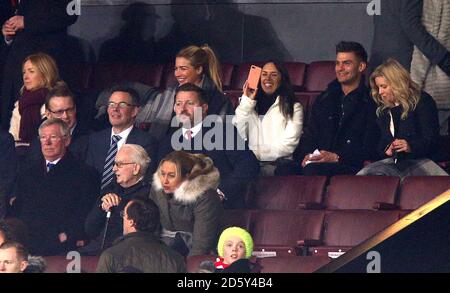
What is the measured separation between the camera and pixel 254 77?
251 inches

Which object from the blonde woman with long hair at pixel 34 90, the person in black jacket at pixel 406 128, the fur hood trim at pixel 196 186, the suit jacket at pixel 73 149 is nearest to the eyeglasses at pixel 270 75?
the person in black jacket at pixel 406 128

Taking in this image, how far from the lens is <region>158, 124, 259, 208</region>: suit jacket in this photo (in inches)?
240

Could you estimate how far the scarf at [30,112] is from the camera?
6.64m

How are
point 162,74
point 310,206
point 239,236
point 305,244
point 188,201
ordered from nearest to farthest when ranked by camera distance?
point 239,236 → point 305,244 → point 188,201 → point 310,206 → point 162,74

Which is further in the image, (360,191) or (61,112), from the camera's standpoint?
(61,112)

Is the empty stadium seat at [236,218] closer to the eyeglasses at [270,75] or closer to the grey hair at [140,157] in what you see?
the grey hair at [140,157]

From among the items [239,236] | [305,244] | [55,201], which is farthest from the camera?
[55,201]

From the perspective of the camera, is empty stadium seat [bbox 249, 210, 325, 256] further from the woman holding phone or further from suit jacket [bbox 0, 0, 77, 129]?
suit jacket [bbox 0, 0, 77, 129]

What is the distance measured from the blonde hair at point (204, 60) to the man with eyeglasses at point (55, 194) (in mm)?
560

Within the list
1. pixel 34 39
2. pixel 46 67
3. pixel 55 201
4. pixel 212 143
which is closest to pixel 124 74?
pixel 34 39

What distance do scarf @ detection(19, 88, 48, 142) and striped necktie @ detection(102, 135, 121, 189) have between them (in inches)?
17.9

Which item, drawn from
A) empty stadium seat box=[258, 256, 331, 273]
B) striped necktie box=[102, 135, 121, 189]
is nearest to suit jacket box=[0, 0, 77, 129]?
striped necktie box=[102, 135, 121, 189]

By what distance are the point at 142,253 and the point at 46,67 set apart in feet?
4.23

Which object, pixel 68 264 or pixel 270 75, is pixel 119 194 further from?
pixel 270 75
